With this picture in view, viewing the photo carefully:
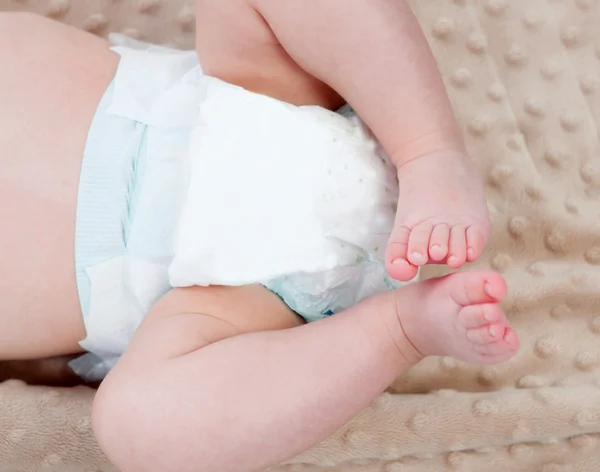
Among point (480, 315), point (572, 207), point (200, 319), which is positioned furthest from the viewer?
point (572, 207)

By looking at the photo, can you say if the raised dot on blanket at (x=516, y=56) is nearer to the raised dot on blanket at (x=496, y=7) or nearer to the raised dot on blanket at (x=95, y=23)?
the raised dot on blanket at (x=496, y=7)

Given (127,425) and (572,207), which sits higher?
(572,207)

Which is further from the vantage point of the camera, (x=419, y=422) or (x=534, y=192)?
(x=534, y=192)

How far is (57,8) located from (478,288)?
27.8 inches

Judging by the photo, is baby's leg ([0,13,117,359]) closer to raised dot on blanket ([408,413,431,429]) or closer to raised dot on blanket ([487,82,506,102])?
raised dot on blanket ([408,413,431,429])

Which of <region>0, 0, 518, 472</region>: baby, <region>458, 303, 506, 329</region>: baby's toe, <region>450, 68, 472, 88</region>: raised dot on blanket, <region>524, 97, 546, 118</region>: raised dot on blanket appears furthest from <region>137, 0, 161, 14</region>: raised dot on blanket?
<region>458, 303, 506, 329</region>: baby's toe

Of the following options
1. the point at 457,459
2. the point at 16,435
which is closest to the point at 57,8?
the point at 16,435

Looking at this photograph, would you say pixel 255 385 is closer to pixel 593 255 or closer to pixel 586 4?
pixel 593 255

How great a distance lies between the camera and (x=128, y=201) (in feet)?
2.34

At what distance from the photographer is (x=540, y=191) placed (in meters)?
0.85

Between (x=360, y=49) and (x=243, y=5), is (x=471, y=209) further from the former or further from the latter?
(x=243, y=5)

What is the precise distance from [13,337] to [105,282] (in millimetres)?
116

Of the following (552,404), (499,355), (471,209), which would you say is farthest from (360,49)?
(552,404)

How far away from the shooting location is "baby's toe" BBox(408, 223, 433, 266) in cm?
54
